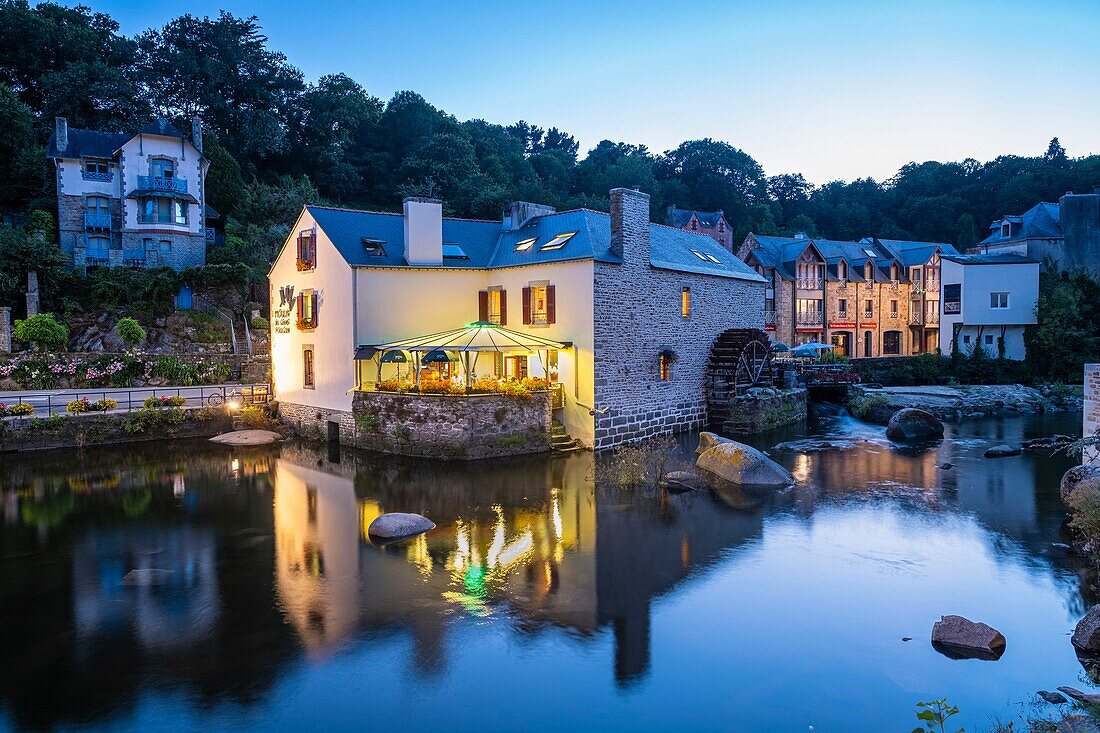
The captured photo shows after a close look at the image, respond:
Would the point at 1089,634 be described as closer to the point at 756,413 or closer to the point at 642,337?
the point at 642,337

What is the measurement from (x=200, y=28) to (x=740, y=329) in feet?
147

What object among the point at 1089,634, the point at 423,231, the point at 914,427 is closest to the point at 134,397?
the point at 423,231

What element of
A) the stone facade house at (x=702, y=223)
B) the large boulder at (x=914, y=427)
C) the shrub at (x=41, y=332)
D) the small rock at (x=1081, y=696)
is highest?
the stone facade house at (x=702, y=223)

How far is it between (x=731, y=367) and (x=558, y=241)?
26.7 ft

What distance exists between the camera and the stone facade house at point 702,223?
2256 inches

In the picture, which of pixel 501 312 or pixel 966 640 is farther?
pixel 501 312

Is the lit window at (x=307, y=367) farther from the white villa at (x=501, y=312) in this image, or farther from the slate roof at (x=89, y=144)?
the slate roof at (x=89, y=144)

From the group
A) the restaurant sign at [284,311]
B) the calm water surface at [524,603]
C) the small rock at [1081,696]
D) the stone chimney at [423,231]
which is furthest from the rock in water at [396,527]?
the restaurant sign at [284,311]

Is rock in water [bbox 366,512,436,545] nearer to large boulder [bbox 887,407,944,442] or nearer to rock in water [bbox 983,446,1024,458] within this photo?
rock in water [bbox 983,446,1024,458]

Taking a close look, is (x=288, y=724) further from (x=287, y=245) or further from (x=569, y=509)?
(x=287, y=245)

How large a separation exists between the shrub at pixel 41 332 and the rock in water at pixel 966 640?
3172 centimetres

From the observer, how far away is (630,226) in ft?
74.3

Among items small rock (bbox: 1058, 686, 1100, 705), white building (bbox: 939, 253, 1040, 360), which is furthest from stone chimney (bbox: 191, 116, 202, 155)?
small rock (bbox: 1058, 686, 1100, 705)

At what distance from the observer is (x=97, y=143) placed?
123 feet
